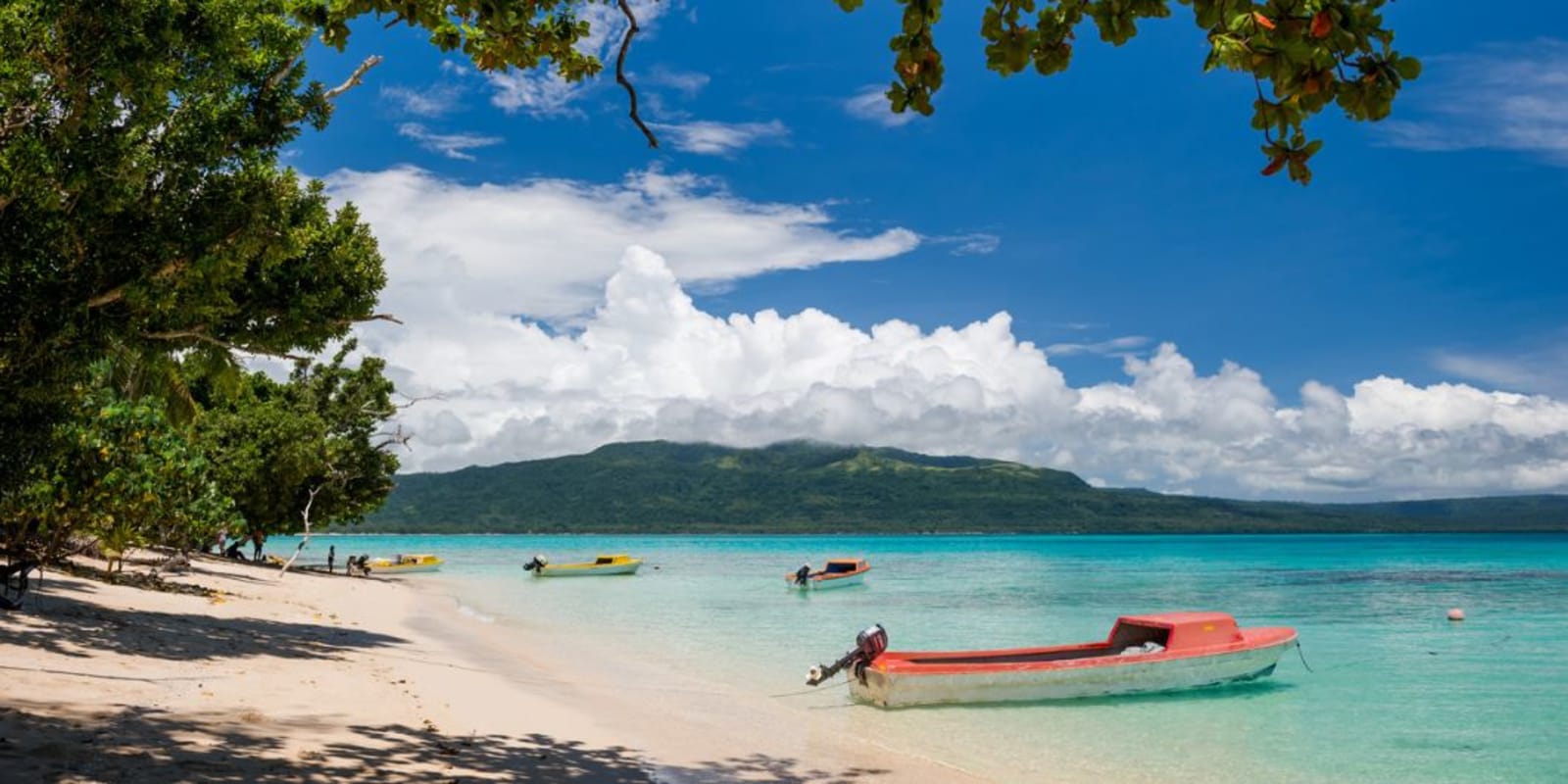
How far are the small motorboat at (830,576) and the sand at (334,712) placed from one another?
29.5m

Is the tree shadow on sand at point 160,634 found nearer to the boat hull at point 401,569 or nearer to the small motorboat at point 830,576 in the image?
the small motorboat at point 830,576

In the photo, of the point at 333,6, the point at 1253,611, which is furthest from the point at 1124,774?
the point at 1253,611

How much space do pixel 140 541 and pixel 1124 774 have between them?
14.9 m

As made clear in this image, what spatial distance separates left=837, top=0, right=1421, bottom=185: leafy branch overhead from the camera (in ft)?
10.3

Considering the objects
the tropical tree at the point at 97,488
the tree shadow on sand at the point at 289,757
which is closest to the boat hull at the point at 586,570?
the tropical tree at the point at 97,488

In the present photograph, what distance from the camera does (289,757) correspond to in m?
8.54

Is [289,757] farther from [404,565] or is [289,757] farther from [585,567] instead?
[404,565]

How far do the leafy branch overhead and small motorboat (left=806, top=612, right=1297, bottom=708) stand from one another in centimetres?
1348

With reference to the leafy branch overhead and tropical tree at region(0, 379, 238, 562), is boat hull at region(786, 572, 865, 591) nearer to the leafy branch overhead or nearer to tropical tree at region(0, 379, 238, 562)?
tropical tree at region(0, 379, 238, 562)

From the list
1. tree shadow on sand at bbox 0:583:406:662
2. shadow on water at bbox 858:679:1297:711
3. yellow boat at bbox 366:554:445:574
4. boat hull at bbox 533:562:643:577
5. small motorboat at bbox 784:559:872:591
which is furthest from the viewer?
boat hull at bbox 533:562:643:577

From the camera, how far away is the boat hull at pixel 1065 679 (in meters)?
16.3

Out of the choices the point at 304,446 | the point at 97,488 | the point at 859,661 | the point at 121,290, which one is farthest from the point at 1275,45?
the point at 304,446

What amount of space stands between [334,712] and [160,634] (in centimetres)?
670

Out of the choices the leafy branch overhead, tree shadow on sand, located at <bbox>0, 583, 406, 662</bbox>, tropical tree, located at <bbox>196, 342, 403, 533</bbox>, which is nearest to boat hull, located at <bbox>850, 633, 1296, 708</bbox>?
tree shadow on sand, located at <bbox>0, 583, 406, 662</bbox>
